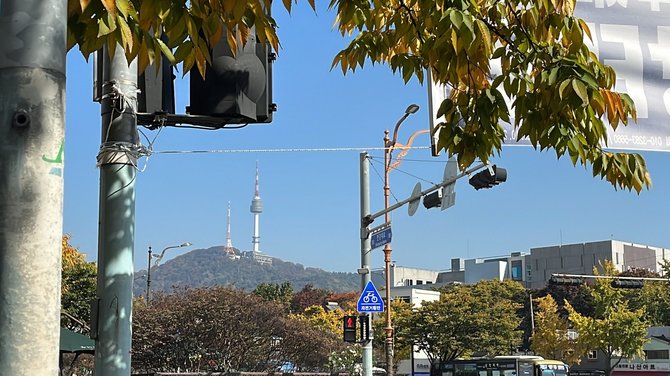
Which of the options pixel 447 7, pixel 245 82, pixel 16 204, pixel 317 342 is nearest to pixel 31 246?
pixel 16 204

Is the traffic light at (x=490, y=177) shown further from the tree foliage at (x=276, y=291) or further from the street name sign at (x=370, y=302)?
the tree foliage at (x=276, y=291)

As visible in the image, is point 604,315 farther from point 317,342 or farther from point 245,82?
point 245,82

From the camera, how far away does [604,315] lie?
57.2 meters

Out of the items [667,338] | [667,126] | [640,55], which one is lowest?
[667,338]

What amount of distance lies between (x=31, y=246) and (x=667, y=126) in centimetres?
441

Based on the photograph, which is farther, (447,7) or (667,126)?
(667,126)

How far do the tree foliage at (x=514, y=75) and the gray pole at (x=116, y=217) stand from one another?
4.84 ft

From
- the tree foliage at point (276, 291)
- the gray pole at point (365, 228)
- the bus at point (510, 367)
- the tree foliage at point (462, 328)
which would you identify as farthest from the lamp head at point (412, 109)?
the tree foliage at point (276, 291)

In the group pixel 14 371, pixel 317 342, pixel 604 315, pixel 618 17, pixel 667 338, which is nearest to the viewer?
pixel 14 371

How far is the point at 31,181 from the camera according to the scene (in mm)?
2182

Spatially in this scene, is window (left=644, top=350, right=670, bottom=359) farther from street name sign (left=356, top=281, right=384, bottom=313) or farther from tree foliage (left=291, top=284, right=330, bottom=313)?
tree foliage (left=291, top=284, right=330, bottom=313)

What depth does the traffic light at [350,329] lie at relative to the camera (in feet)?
79.2

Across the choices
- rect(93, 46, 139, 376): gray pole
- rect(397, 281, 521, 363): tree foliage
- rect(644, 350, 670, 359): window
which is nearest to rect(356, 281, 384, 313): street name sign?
rect(93, 46, 139, 376): gray pole

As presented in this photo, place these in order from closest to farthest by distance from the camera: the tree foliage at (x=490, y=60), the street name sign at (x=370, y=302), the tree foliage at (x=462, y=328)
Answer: the tree foliage at (x=490, y=60) < the street name sign at (x=370, y=302) < the tree foliage at (x=462, y=328)
